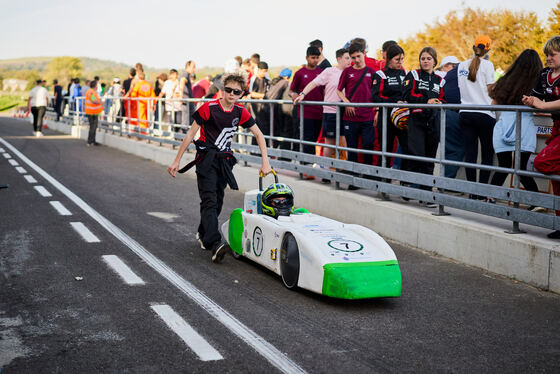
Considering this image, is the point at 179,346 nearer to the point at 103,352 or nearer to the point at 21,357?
the point at 103,352

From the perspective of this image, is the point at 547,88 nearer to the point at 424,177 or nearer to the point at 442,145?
the point at 442,145

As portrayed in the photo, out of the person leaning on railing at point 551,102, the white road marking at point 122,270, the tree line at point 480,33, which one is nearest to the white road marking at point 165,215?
the white road marking at point 122,270

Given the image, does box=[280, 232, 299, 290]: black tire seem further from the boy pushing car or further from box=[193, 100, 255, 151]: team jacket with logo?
box=[193, 100, 255, 151]: team jacket with logo

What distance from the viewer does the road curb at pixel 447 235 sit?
269 inches

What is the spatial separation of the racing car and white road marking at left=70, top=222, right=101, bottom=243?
6.87 feet

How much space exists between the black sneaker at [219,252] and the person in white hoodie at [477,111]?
10.8 ft

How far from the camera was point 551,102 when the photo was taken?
271 inches

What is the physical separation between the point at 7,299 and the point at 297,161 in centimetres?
726

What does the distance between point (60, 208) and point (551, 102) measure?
297 inches

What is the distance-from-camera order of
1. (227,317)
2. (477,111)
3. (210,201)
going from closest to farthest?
(227,317), (210,201), (477,111)

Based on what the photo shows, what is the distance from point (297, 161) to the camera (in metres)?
12.9

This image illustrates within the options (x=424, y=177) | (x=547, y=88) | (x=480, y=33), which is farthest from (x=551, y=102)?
(x=480, y=33)

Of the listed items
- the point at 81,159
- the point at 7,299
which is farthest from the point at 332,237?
the point at 81,159

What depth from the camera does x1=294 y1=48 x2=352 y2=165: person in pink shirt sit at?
11.7 m
